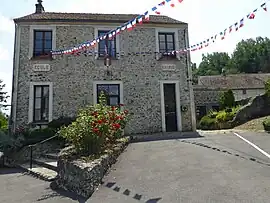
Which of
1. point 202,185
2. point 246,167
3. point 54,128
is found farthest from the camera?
point 54,128

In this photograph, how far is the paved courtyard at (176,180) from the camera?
444 centimetres

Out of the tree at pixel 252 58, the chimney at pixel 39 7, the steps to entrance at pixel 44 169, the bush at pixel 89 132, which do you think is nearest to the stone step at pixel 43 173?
the steps to entrance at pixel 44 169

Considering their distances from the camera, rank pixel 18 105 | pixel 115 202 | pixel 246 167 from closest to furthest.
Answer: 1. pixel 115 202
2. pixel 246 167
3. pixel 18 105

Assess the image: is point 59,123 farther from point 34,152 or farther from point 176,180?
point 176,180

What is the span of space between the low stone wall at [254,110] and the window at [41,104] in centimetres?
1067

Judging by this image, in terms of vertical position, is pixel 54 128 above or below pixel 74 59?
below

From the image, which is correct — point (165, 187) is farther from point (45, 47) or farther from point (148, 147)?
point (45, 47)

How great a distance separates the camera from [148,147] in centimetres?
876

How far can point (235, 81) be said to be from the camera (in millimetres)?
32094

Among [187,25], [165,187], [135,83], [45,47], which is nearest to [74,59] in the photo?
[45,47]

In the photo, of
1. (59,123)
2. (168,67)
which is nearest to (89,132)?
(59,123)

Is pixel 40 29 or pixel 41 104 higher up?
pixel 40 29

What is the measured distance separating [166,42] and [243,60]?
1800 inches

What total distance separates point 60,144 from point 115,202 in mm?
6708
